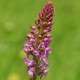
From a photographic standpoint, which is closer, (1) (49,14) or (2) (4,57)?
(1) (49,14)

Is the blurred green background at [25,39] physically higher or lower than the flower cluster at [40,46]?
higher

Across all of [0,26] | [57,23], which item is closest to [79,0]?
[57,23]

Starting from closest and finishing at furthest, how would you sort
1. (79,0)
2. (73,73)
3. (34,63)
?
(34,63)
(73,73)
(79,0)

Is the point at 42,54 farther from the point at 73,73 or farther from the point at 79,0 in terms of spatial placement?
the point at 79,0

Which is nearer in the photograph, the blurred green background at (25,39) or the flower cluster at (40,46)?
the flower cluster at (40,46)
